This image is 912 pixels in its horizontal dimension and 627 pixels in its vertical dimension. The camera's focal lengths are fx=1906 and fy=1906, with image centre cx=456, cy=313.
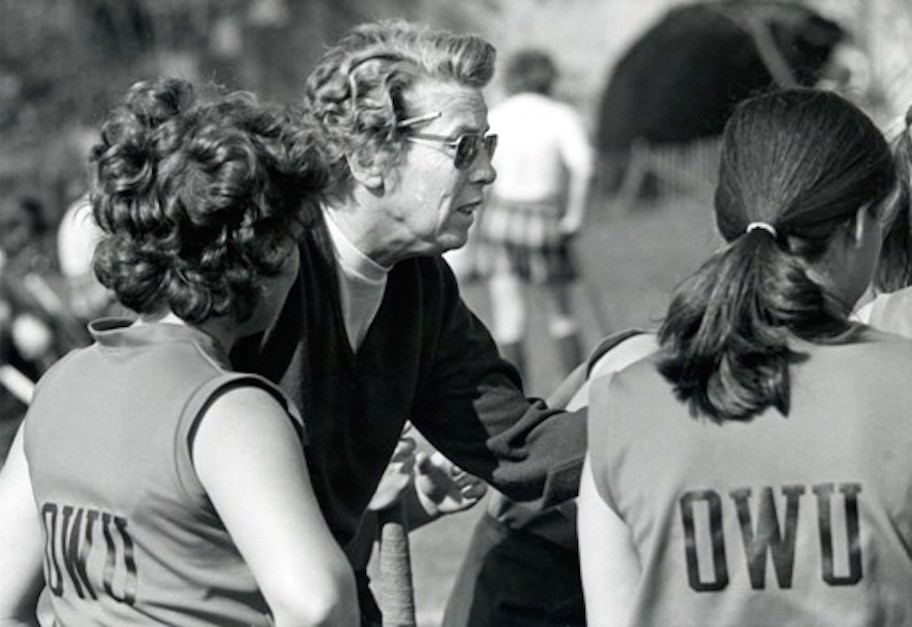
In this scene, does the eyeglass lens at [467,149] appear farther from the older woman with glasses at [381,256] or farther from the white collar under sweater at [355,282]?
the white collar under sweater at [355,282]

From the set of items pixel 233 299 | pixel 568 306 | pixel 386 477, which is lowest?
pixel 568 306

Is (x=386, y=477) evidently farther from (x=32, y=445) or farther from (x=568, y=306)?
(x=568, y=306)

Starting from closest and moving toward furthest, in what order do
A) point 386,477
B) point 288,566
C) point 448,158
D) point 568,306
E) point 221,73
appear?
point 288,566 < point 448,158 < point 386,477 < point 568,306 < point 221,73

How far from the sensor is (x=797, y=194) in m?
2.55

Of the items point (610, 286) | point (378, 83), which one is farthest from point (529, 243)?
point (378, 83)

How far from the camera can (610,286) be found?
47.9 ft

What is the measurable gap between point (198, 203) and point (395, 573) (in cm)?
132

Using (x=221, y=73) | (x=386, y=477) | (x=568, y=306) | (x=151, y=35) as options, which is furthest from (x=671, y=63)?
(x=386, y=477)

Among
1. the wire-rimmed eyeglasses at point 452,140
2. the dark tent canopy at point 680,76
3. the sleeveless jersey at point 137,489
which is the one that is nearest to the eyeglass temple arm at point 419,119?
the wire-rimmed eyeglasses at point 452,140

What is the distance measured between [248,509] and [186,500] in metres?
0.12

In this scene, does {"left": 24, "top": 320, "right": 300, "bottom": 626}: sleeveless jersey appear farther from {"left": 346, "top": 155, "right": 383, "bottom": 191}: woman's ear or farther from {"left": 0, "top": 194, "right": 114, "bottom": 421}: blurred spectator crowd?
{"left": 0, "top": 194, "right": 114, "bottom": 421}: blurred spectator crowd

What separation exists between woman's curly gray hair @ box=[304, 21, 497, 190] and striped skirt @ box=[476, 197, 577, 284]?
20.6 ft

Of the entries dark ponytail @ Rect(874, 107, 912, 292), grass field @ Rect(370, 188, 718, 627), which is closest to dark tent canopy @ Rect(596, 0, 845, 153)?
grass field @ Rect(370, 188, 718, 627)

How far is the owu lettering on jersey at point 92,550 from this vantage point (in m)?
2.59
